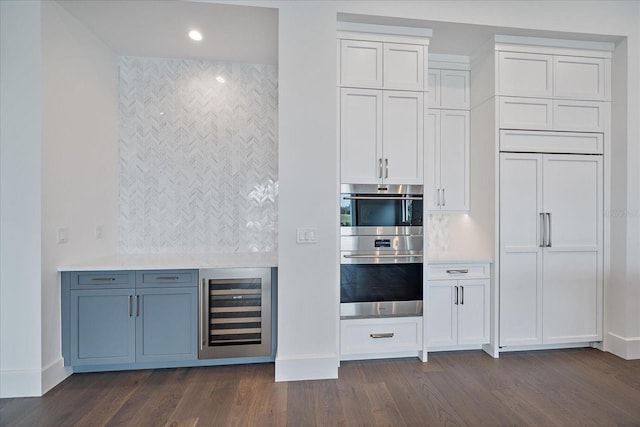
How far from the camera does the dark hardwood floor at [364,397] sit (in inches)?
80.1

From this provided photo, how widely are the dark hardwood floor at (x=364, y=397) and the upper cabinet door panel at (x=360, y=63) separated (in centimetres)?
244

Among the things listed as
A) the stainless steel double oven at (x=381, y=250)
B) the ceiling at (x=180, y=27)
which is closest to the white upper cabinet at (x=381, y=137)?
the stainless steel double oven at (x=381, y=250)

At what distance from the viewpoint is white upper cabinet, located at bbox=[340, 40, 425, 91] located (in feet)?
8.74

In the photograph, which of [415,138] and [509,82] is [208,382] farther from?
[509,82]

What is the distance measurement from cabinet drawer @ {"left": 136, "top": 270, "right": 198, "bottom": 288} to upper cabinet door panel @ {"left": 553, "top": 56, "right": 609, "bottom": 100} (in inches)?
145

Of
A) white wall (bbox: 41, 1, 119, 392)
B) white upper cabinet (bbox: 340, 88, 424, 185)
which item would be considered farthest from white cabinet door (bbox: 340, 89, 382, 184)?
white wall (bbox: 41, 1, 119, 392)

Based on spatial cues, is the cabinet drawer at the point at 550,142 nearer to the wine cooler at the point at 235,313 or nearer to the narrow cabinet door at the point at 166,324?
the wine cooler at the point at 235,313

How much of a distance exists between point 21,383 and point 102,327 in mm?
569

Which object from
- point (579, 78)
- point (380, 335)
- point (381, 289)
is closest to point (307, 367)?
point (380, 335)

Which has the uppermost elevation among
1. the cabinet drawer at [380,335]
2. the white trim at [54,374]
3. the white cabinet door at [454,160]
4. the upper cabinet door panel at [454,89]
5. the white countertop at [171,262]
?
the upper cabinet door panel at [454,89]

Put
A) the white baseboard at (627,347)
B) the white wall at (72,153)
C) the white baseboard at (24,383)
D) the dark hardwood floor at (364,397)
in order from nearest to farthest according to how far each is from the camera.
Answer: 1. the dark hardwood floor at (364,397)
2. the white baseboard at (24,383)
3. the white wall at (72,153)
4. the white baseboard at (627,347)

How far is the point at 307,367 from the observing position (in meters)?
2.51

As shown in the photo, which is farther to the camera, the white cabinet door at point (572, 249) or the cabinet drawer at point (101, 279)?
the white cabinet door at point (572, 249)

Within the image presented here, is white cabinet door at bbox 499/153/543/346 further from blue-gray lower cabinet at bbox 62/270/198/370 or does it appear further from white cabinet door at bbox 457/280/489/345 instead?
blue-gray lower cabinet at bbox 62/270/198/370
